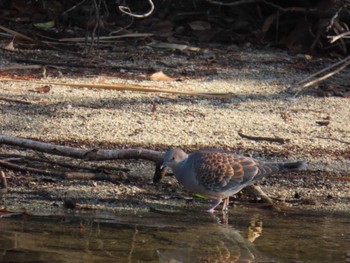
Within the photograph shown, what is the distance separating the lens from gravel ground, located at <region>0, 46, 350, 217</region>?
6781 millimetres

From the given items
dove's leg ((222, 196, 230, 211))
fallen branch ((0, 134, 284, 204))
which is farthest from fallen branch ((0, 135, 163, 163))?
dove's leg ((222, 196, 230, 211))

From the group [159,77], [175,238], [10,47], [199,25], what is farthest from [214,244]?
[199,25]

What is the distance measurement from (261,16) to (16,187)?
5159 millimetres

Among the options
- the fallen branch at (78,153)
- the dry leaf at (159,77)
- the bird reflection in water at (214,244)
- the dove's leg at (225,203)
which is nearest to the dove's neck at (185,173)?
the fallen branch at (78,153)

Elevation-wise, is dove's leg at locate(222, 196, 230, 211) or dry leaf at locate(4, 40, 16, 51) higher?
dry leaf at locate(4, 40, 16, 51)

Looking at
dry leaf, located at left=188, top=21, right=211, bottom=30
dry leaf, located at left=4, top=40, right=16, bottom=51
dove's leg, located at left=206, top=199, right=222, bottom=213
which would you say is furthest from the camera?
dry leaf, located at left=188, top=21, right=211, bottom=30

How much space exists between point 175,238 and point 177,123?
7.73 ft

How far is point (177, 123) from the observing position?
8.11 meters

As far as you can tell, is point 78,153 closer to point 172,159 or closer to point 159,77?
point 172,159

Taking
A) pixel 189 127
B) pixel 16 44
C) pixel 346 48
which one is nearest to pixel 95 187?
pixel 189 127

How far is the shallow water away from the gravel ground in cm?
30

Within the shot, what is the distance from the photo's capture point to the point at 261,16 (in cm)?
1094

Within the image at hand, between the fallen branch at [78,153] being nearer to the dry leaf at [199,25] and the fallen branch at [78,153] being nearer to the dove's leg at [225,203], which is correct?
the dove's leg at [225,203]

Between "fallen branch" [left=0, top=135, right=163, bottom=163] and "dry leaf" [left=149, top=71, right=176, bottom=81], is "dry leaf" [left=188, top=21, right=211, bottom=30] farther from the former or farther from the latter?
"fallen branch" [left=0, top=135, right=163, bottom=163]
